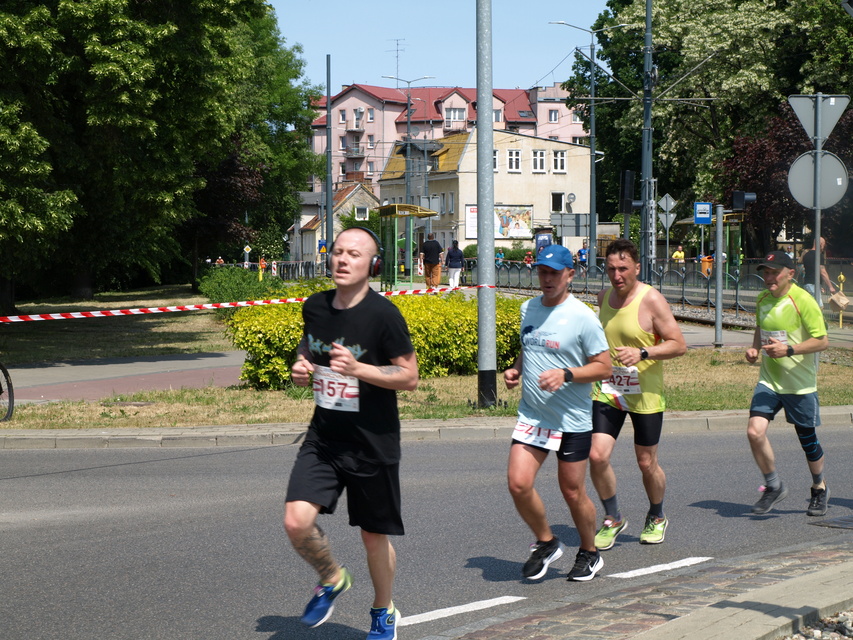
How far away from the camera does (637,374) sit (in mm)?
6891

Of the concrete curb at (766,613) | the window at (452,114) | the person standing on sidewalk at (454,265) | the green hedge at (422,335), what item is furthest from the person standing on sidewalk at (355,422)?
the window at (452,114)

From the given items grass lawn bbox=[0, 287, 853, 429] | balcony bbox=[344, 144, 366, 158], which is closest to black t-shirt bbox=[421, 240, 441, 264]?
grass lawn bbox=[0, 287, 853, 429]


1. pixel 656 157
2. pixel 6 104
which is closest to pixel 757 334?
pixel 6 104

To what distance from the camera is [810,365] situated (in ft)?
26.3

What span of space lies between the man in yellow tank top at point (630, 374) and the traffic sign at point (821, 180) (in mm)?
6411

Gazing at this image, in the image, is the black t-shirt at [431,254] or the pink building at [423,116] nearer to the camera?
the black t-shirt at [431,254]

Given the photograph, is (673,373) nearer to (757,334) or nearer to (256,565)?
(757,334)

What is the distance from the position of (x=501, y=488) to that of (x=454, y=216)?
84.2m

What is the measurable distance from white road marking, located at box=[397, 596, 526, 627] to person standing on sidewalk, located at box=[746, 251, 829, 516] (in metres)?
2.84

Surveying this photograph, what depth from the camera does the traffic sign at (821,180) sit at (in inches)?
496

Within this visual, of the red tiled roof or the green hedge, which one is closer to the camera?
the green hedge

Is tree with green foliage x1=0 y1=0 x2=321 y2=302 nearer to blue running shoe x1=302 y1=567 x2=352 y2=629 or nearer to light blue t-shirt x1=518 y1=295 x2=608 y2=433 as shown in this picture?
light blue t-shirt x1=518 y1=295 x2=608 y2=433

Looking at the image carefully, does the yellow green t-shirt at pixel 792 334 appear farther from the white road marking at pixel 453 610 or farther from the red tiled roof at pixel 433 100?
the red tiled roof at pixel 433 100

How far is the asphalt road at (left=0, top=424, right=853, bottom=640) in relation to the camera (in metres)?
5.53
